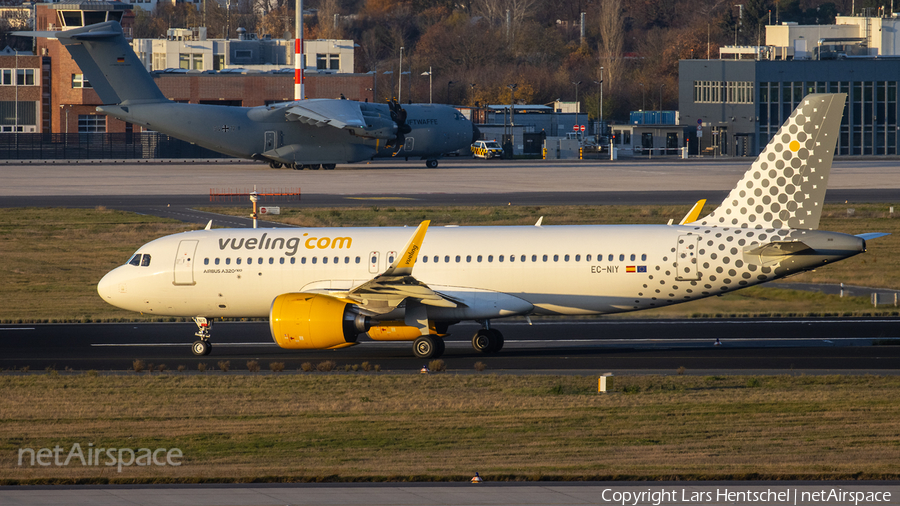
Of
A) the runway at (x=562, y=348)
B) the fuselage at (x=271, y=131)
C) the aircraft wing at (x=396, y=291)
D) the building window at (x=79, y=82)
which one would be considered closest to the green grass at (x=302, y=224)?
the runway at (x=562, y=348)

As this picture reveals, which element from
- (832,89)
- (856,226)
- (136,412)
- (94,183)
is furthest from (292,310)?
(832,89)

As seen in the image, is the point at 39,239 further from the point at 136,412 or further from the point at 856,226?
the point at 856,226

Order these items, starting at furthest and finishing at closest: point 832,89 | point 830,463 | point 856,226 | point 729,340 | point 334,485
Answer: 1. point 832,89
2. point 856,226
3. point 729,340
4. point 830,463
5. point 334,485

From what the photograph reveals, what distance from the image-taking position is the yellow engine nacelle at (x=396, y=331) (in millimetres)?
25594

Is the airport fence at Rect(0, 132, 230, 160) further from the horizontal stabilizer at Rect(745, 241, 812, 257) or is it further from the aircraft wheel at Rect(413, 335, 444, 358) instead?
the horizontal stabilizer at Rect(745, 241, 812, 257)

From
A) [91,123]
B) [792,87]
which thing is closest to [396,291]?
[792,87]

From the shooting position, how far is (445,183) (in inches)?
2761

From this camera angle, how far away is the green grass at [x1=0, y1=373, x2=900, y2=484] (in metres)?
15.2

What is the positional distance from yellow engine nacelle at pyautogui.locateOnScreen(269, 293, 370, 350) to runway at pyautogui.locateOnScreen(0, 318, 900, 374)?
0.91m

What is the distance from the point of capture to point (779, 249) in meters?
24.1

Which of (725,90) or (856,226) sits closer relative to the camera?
(856,226)

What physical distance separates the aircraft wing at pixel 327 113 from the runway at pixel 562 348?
43519mm

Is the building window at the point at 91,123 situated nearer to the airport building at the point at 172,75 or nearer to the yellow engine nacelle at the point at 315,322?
the airport building at the point at 172,75

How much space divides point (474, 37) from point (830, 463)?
14536cm
